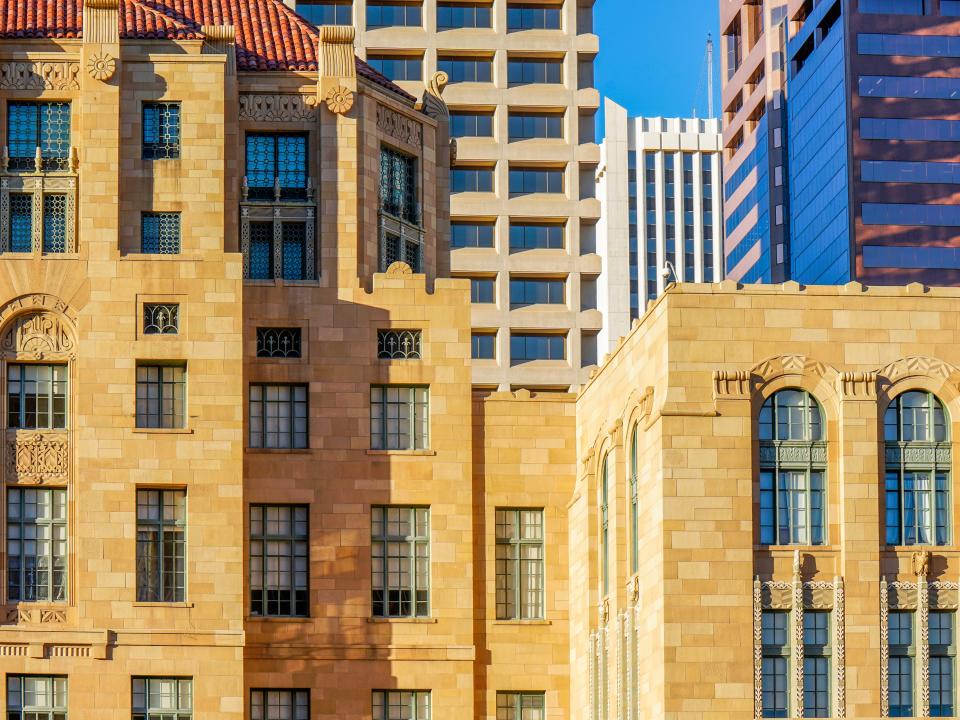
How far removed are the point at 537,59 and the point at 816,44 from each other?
43146mm

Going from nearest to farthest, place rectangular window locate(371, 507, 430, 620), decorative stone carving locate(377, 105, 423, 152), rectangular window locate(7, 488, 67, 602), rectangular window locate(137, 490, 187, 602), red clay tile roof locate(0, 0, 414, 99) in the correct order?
1. rectangular window locate(7, 488, 67, 602)
2. rectangular window locate(137, 490, 187, 602)
3. rectangular window locate(371, 507, 430, 620)
4. red clay tile roof locate(0, 0, 414, 99)
5. decorative stone carving locate(377, 105, 423, 152)

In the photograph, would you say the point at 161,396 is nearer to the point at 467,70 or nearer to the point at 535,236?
the point at 535,236

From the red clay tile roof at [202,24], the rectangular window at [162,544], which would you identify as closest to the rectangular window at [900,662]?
the rectangular window at [162,544]

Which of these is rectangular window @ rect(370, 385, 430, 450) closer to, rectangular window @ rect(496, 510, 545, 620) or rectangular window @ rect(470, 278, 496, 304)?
rectangular window @ rect(496, 510, 545, 620)

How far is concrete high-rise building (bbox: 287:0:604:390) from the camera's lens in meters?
124

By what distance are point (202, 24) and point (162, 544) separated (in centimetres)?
1820

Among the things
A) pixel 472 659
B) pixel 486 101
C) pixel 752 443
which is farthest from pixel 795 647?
pixel 486 101

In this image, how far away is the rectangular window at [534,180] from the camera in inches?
4929

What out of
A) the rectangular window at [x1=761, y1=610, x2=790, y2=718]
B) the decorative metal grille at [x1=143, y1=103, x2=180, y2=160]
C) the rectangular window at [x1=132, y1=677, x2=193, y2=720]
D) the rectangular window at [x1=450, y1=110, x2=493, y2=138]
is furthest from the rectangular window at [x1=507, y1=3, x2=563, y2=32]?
the rectangular window at [x1=761, y1=610, x2=790, y2=718]

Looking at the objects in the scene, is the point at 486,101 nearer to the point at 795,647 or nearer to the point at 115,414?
the point at 115,414

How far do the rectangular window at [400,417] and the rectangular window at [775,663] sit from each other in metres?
15.6

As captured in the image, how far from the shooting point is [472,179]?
125750mm

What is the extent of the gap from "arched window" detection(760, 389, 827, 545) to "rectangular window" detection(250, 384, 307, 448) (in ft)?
54.5

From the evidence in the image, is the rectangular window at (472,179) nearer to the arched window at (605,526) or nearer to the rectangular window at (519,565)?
the rectangular window at (519,565)
